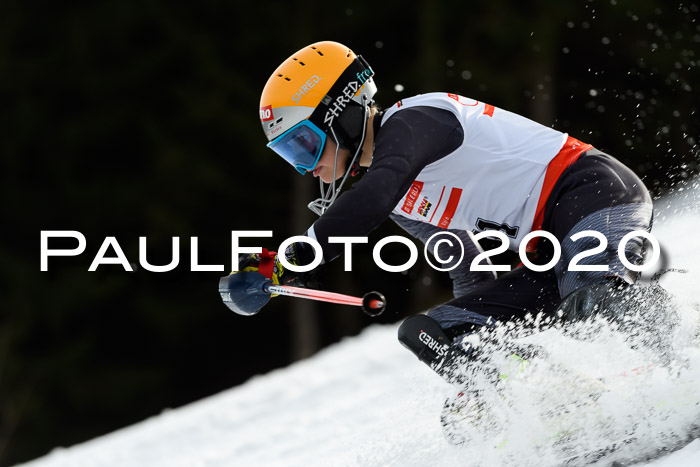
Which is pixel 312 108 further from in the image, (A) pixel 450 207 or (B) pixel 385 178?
(A) pixel 450 207

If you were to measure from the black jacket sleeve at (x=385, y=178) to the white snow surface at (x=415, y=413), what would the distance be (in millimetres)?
721

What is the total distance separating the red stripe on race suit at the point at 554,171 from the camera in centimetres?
330

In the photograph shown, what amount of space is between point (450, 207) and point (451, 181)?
0.37 ft

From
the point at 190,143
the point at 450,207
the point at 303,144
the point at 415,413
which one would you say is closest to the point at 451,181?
the point at 450,207

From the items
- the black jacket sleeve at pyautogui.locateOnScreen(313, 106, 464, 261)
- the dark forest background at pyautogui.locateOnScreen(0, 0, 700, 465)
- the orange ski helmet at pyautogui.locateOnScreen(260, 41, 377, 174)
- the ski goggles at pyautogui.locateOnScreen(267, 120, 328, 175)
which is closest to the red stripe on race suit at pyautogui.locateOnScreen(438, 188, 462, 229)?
the black jacket sleeve at pyautogui.locateOnScreen(313, 106, 464, 261)

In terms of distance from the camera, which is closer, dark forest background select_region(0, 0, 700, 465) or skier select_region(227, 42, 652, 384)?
skier select_region(227, 42, 652, 384)

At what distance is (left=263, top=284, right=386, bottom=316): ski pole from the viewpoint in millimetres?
3061

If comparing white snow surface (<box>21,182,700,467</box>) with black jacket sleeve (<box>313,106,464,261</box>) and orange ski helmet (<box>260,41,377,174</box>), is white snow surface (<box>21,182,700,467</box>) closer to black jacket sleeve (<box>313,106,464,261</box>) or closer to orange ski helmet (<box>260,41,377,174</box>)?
black jacket sleeve (<box>313,106,464,261</box>)

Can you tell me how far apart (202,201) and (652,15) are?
7.59 meters

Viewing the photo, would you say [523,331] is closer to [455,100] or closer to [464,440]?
[464,440]

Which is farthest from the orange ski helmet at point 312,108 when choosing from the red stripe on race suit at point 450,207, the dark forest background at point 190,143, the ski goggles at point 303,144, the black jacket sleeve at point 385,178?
the dark forest background at point 190,143

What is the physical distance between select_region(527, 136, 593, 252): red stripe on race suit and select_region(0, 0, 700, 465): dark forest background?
10514 millimetres

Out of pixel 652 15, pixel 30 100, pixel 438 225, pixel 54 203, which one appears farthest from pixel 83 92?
pixel 438 225

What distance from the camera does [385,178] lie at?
118 inches
